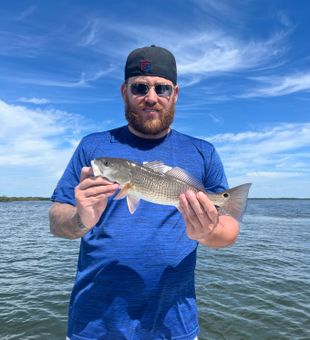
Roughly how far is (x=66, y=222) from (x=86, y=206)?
0.51 meters

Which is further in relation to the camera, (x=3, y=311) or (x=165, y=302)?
(x=3, y=311)

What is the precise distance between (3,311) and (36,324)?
62.0 inches

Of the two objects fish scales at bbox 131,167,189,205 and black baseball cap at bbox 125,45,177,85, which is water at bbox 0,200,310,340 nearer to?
fish scales at bbox 131,167,189,205

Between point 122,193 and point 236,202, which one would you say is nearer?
point 122,193

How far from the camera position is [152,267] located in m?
3.81

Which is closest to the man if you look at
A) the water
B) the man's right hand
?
the man's right hand

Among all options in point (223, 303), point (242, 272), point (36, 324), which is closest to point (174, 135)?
point (36, 324)

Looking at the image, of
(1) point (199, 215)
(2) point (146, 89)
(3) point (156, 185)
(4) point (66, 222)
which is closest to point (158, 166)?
(3) point (156, 185)

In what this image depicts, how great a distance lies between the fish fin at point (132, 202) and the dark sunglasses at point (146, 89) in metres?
1.28

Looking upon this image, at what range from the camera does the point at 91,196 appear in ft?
11.4

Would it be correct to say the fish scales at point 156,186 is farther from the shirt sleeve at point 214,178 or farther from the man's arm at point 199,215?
the shirt sleeve at point 214,178

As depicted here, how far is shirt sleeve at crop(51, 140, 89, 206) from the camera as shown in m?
4.09

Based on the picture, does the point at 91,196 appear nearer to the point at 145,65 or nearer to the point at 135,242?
the point at 135,242

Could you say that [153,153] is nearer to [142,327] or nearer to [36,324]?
[142,327]
